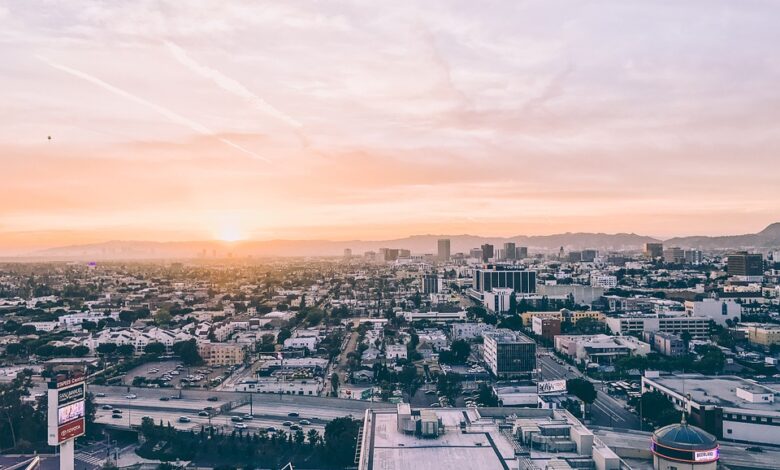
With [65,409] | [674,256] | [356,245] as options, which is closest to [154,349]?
[65,409]

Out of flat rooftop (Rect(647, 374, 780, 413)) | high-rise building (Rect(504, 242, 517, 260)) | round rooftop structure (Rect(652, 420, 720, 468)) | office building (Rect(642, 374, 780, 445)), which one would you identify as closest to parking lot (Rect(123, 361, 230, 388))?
flat rooftop (Rect(647, 374, 780, 413))

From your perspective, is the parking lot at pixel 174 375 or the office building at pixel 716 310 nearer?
the parking lot at pixel 174 375

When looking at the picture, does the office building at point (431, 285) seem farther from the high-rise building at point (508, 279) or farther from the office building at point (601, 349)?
the office building at point (601, 349)

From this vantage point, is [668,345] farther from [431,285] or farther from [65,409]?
[431,285]

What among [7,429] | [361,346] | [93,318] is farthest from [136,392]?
[93,318]

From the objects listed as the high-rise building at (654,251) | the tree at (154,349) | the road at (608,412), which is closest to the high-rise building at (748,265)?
the high-rise building at (654,251)

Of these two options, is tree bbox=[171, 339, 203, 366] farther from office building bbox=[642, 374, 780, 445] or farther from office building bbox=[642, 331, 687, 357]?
office building bbox=[642, 331, 687, 357]

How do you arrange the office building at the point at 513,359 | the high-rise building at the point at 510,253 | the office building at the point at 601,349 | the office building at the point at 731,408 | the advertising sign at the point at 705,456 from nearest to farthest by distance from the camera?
1. the advertising sign at the point at 705,456
2. the office building at the point at 731,408
3. the office building at the point at 513,359
4. the office building at the point at 601,349
5. the high-rise building at the point at 510,253
